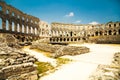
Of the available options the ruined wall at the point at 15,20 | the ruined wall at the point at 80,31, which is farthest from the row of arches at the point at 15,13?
the ruined wall at the point at 80,31

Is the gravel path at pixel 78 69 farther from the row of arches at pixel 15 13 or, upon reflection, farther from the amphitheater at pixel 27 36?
the row of arches at pixel 15 13

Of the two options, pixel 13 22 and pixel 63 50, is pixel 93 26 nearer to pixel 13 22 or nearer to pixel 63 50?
pixel 13 22

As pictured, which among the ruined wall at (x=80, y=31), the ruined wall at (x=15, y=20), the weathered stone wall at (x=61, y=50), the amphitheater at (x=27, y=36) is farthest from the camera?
the ruined wall at (x=80, y=31)

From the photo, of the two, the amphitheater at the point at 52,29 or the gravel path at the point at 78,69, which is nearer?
the gravel path at the point at 78,69

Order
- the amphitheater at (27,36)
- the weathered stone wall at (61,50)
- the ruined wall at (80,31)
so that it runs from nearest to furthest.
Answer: the amphitheater at (27,36) → the weathered stone wall at (61,50) → the ruined wall at (80,31)

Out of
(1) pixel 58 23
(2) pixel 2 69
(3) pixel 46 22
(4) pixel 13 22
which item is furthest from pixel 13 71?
(1) pixel 58 23

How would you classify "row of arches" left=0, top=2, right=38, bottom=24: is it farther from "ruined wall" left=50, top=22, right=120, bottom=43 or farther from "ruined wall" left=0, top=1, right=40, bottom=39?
"ruined wall" left=50, top=22, right=120, bottom=43

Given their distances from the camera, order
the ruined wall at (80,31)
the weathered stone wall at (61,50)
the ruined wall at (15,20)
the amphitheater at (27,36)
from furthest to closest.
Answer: the ruined wall at (80,31)
the ruined wall at (15,20)
the weathered stone wall at (61,50)
the amphitheater at (27,36)

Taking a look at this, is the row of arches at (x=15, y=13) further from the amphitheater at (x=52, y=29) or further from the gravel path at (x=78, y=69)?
the gravel path at (x=78, y=69)

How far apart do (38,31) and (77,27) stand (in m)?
32.0

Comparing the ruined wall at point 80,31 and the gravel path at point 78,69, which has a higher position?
the ruined wall at point 80,31

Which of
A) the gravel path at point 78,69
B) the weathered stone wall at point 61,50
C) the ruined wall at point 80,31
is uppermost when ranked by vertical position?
the ruined wall at point 80,31

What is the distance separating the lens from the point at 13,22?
141ft

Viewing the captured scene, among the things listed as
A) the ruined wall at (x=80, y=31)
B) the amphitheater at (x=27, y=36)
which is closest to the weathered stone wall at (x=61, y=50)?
the amphitheater at (x=27, y=36)
